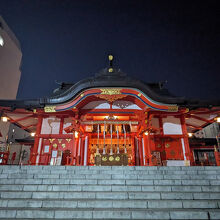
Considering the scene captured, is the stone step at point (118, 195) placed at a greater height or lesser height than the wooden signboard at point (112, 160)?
lesser

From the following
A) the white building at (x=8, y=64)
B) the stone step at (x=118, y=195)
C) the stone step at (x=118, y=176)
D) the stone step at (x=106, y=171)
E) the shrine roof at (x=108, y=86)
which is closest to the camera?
the stone step at (x=118, y=195)

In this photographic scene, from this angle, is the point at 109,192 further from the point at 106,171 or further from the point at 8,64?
the point at 8,64

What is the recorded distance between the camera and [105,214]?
4.00 m

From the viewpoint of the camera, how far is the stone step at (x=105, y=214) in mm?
3922

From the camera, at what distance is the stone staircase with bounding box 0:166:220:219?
403 cm

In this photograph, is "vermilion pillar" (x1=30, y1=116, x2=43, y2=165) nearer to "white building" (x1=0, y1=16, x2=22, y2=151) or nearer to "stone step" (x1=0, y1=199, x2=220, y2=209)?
"white building" (x1=0, y1=16, x2=22, y2=151)

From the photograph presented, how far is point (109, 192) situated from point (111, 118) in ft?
26.1

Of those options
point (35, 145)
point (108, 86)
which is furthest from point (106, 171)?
point (35, 145)

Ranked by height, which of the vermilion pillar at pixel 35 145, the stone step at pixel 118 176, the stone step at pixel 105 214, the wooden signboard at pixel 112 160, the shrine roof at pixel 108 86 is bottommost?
the stone step at pixel 105 214

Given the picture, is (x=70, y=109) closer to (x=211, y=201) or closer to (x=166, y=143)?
(x=166, y=143)

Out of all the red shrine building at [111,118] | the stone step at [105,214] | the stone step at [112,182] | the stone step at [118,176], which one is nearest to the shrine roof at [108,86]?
the red shrine building at [111,118]

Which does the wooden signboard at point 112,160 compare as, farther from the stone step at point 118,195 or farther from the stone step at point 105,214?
the stone step at point 105,214

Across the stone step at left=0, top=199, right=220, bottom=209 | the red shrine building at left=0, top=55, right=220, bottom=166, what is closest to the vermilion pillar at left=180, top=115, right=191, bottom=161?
the red shrine building at left=0, top=55, right=220, bottom=166

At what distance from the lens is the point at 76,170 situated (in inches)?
268
